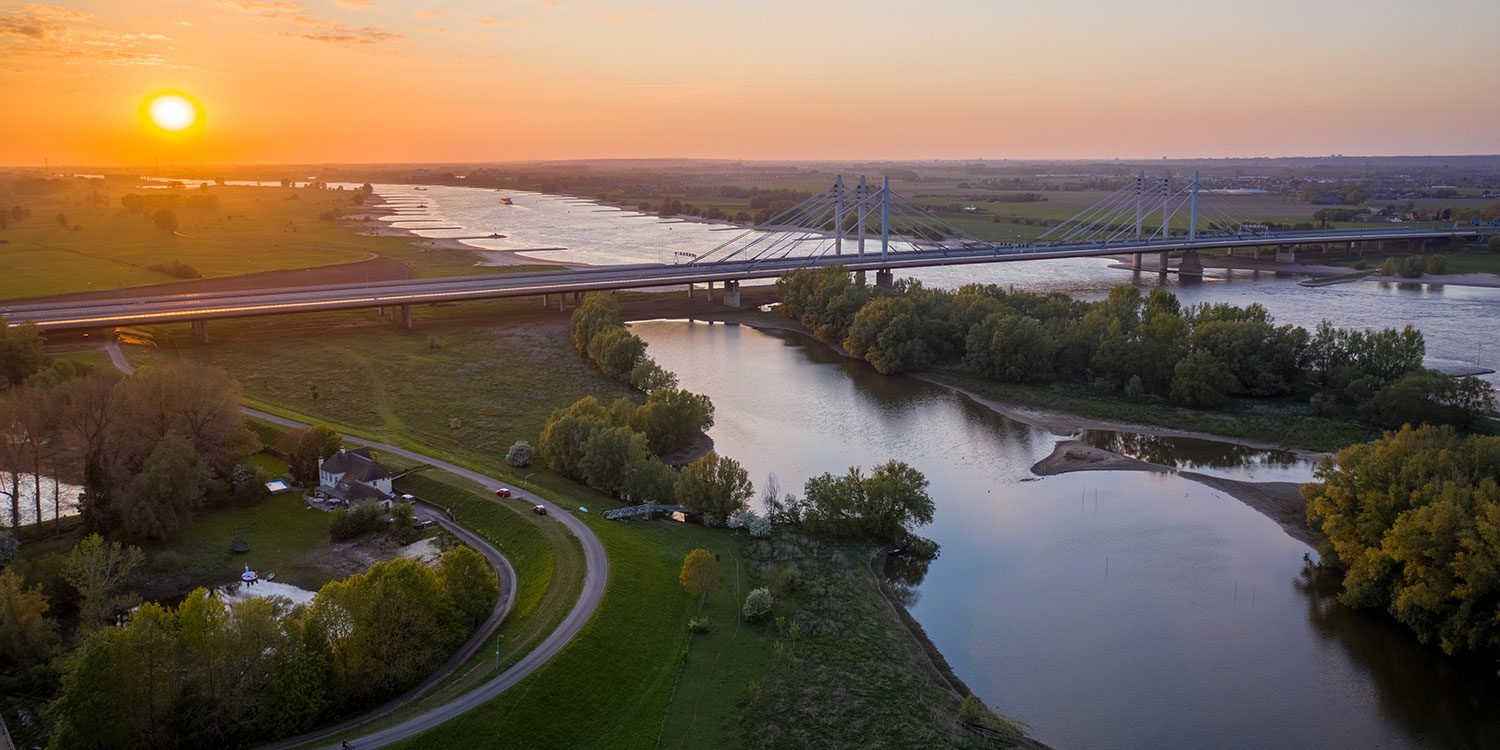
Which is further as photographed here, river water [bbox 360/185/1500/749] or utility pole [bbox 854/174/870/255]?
utility pole [bbox 854/174/870/255]

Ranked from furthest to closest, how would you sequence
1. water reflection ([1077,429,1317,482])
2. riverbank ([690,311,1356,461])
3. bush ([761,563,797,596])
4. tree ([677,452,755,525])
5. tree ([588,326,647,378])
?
1. tree ([588,326,647,378])
2. riverbank ([690,311,1356,461])
3. water reflection ([1077,429,1317,482])
4. tree ([677,452,755,525])
5. bush ([761,563,797,596])

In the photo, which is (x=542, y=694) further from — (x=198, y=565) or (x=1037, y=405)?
(x=1037, y=405)

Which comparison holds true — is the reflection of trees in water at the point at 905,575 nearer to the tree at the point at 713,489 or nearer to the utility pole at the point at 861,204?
the tree at the point at 713,489

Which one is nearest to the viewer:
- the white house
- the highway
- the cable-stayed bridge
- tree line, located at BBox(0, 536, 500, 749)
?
tree line, located at BBox(0, 536, 500, 749)

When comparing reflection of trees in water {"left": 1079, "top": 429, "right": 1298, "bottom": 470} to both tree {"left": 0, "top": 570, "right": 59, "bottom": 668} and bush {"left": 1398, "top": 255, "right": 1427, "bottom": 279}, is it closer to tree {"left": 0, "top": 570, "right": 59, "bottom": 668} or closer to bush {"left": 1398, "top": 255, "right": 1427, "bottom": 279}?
tree {"left": 0, "top": 570, "right": 59, "bottom": 668}

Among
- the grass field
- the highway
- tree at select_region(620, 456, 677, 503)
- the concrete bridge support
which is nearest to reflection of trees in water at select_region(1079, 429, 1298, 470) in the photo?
tree at select_region(620, 456, 677, 503)

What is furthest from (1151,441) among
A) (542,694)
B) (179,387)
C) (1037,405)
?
(179,387)

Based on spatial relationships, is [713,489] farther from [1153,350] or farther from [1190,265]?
[1190,265]
